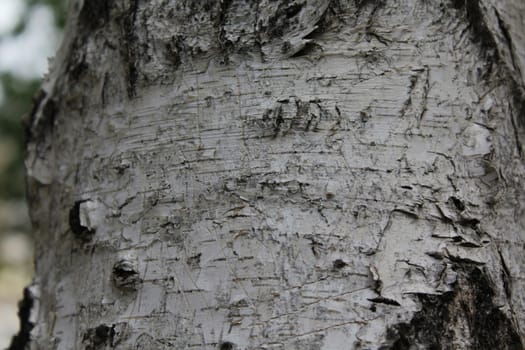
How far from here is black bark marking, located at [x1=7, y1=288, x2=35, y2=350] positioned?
3.39 feet

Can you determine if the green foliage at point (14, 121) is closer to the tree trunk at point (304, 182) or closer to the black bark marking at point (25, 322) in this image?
the black bark marking at point (25, 322)

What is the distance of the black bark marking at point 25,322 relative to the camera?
103 cm

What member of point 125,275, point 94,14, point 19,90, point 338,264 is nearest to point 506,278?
point 338,264

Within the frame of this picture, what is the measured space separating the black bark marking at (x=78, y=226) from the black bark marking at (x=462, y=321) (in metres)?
0.40

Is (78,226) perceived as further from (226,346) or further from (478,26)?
(478,26)

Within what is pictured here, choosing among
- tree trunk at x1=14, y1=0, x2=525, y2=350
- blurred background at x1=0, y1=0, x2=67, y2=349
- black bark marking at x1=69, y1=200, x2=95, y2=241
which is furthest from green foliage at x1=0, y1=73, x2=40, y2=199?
tree trunk at x1=14, y1=0, x2=525, y2=350

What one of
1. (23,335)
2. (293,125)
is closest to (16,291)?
(23,335)

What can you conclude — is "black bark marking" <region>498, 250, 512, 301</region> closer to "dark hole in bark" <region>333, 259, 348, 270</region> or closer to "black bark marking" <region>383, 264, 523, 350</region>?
"black bark marking" <region>383, 264, 523, 350</region>

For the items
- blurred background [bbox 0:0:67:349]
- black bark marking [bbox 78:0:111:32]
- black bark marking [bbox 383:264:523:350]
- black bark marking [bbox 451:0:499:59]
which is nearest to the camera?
black bark marking [bbox 383:264:523:350]

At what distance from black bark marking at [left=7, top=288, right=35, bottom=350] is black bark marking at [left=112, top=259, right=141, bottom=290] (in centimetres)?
24

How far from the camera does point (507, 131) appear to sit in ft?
2.95

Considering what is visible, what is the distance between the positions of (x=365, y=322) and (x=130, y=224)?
0.30m

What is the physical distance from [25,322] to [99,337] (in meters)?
0.24

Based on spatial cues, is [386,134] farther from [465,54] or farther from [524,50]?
[524,50]
